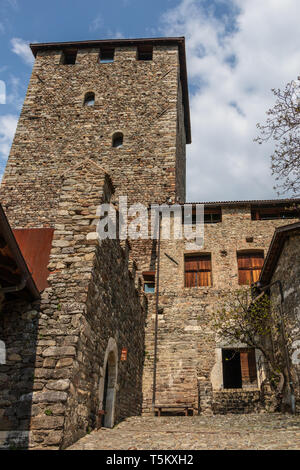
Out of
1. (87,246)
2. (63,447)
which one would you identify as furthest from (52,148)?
(63,447)

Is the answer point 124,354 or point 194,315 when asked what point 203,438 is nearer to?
point 124,354

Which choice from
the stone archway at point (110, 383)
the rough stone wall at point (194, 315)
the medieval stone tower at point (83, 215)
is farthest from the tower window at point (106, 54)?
the stone archway at point (110, 383)

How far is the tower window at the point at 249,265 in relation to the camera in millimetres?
12703

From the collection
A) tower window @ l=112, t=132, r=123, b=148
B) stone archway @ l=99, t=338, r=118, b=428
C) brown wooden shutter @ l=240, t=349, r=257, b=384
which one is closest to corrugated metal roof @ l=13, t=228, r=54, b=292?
stone archway @ l=99, t=338, r=118, b=428

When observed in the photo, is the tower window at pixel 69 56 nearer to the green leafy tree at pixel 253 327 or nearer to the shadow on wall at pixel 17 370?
the green leafy tree at pixel 253 327

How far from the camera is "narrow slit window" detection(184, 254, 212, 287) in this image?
12812 millimetres

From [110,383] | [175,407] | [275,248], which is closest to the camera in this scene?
[110,383]

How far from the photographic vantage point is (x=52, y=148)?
1636cm

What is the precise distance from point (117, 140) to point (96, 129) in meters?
1.04

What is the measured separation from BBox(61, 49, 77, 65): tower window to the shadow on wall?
57.2ft

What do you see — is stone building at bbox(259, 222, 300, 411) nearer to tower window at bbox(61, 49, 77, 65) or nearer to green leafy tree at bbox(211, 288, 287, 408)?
green leafy tree at bbox(211, 288, 287, 408)

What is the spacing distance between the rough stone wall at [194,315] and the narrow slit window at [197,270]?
0.20 meters

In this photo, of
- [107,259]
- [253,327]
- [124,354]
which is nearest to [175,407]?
[253,327]

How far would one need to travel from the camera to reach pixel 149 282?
43.1 feet
